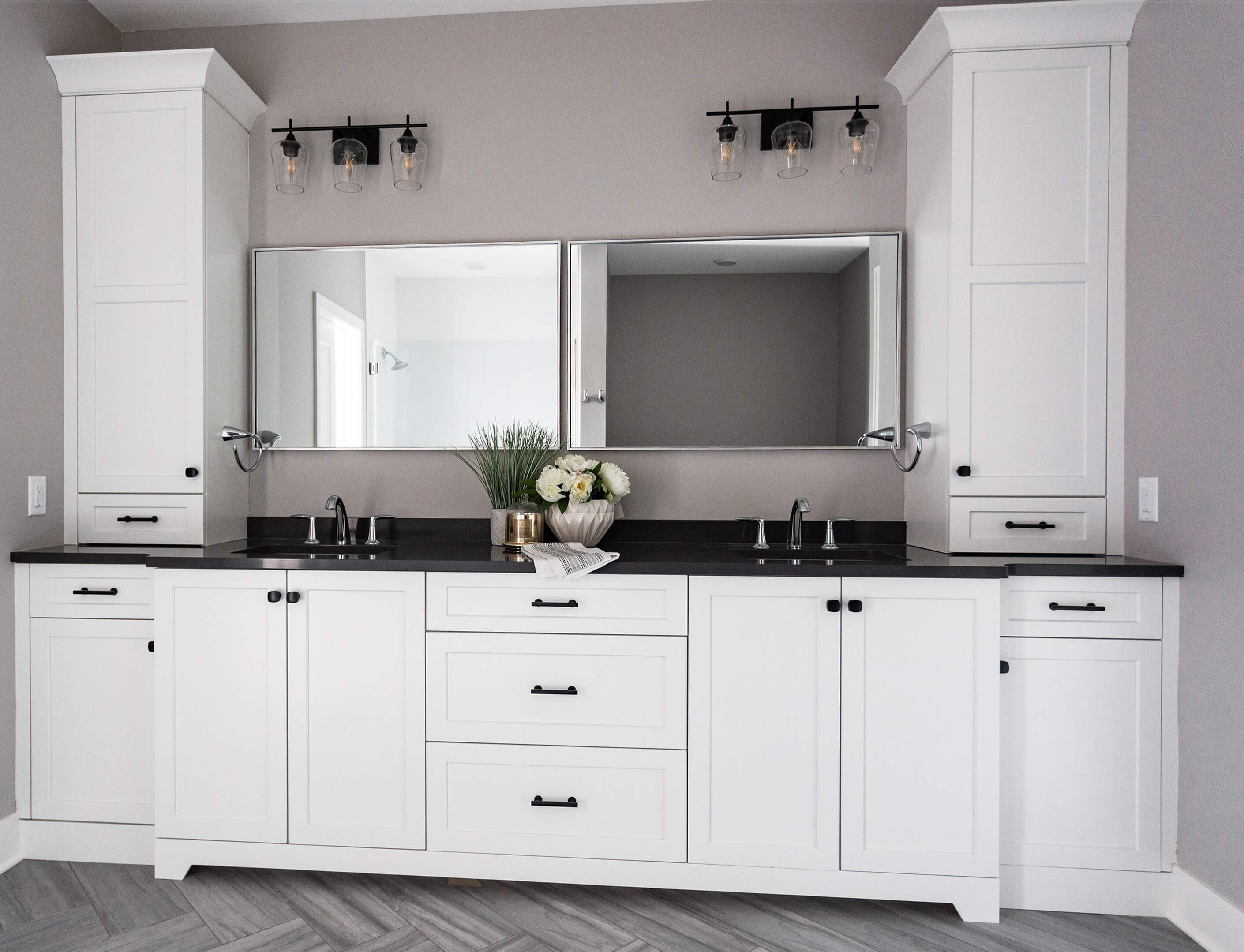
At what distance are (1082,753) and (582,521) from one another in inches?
58.8

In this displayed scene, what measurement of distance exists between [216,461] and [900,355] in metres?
2.28

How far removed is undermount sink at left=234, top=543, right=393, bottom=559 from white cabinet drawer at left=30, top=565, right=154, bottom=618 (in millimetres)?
279

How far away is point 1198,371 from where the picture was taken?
185cm

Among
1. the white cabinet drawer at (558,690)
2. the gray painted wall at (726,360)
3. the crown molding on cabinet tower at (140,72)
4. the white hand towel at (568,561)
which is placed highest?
the crown molding on cabinet tower at (140,72)

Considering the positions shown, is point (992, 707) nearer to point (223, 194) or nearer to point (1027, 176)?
point (1027, 176)

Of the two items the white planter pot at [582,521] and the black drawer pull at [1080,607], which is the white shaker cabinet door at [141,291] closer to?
the white planter pot at [582,521]

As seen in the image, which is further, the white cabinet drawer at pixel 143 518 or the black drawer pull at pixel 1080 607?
the white cabinet drawer at pixel 143 518

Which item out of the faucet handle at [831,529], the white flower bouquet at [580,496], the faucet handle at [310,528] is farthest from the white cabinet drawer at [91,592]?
the faucet handle at [831,529]

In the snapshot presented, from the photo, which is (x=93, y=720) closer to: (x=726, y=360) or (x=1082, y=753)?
(x=726, y=360)

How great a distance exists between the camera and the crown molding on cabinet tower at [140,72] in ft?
7.60

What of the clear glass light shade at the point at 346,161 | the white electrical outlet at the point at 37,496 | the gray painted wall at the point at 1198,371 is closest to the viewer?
the gray painted wall at the point at 1198,371

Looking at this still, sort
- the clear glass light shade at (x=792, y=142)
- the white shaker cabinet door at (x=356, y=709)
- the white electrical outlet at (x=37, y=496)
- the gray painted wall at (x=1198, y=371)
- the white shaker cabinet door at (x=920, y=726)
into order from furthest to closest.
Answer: the clear glass light shade at (x=792, y=142) < the white electrical outlet at (x=37, y=496) < the white shaker cabinet door at (x=356, y=709) < the white shaker cabinet door at (x=920, y=726) < the gray painted wall at (x=1198, y=371)

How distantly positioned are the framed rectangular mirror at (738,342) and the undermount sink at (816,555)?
341mm

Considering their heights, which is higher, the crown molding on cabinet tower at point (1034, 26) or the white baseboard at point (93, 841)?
the crown molding on cabinet tower at point (1034, 26)
